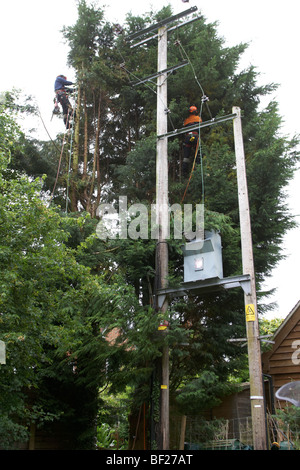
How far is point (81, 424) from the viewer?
10633mm

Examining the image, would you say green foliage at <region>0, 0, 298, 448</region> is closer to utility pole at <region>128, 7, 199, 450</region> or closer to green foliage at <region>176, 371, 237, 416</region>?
green foliage at <region>176, 371, 237, 416</region>

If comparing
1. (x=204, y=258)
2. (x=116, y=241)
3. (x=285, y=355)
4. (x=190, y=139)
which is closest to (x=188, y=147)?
(x=190, y=139)

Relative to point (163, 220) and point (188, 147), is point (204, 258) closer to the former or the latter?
point (163, 220)

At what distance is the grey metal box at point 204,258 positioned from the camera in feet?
27.5

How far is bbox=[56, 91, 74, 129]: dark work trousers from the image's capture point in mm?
14321

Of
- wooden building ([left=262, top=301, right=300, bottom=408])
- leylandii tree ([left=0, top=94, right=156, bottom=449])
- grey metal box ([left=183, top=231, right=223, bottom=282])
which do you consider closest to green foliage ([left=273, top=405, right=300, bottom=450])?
wooden building ([left=262, top=301, right=300, bottom=408])

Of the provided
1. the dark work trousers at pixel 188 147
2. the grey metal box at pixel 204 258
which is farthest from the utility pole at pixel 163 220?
the dark work trousers at pixel 188 147

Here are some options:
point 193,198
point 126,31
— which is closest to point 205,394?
point 193,198

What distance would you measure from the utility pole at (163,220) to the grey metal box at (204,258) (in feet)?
1.83

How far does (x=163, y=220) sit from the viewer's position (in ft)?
30.7

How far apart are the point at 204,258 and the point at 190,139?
182 inches

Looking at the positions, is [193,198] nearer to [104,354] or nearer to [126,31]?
[104,354]

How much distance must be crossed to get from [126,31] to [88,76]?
2.29 metres

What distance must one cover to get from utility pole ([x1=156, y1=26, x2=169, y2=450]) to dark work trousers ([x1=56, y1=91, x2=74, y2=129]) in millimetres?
4467
